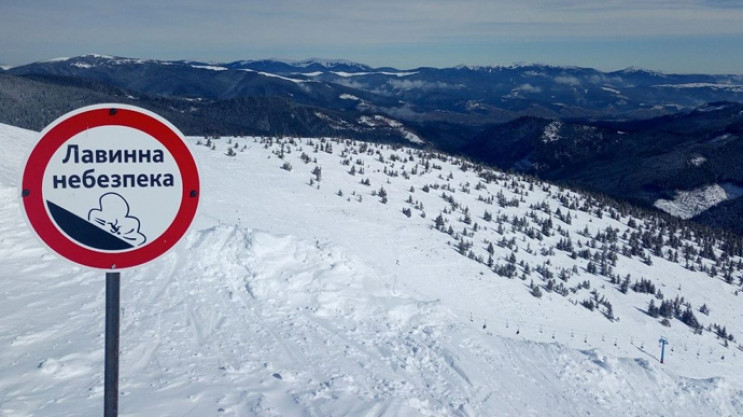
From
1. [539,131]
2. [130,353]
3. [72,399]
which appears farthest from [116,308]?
[539,131]

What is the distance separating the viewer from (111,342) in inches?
109

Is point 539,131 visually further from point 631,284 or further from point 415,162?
point 631,284

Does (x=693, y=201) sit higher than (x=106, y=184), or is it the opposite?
(x=106, y=184)

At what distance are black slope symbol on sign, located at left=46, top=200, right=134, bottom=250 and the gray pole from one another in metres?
0.15

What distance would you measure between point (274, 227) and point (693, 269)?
1289cm

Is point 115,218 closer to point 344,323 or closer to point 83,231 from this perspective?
point 83,231

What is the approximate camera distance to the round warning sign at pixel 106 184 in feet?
8.85

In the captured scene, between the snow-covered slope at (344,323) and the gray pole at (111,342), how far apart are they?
238 cm

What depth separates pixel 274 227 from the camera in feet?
37.1

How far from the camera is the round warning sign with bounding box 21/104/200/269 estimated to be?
2.70 m

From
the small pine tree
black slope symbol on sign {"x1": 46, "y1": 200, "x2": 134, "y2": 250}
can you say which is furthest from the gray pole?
the small pine tree

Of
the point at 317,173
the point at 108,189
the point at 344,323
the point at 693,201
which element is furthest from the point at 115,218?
the point at 693,201

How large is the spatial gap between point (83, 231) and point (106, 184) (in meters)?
0.25

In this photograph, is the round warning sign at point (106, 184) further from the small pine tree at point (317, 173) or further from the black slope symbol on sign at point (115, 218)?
the small pine tree at point (317, 173)
